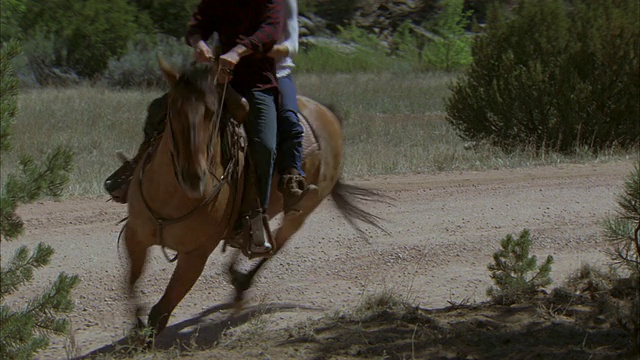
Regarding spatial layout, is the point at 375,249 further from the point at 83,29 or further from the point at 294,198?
the point at 83,29

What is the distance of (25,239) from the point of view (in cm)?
839

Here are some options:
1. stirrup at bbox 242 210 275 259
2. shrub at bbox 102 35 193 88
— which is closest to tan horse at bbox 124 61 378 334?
stirrup at bbox 242 210 275 259

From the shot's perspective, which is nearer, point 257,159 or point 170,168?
point 170,168

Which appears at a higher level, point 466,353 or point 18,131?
point 466,353

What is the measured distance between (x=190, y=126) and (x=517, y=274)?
2.68 metres

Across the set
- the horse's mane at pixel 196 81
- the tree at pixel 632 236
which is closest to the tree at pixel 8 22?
the horse's mane at pixel 196 81

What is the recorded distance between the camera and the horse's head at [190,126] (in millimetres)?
5098

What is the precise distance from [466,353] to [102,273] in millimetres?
3871

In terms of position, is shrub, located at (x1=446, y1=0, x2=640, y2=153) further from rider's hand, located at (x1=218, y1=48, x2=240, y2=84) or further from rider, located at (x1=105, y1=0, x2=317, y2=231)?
rider's hand, located at (x1=218, y1=48, x2=240, y2=84)

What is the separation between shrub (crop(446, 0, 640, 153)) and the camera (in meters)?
13.9

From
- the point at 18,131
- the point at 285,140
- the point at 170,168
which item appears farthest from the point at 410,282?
the point at 18,131

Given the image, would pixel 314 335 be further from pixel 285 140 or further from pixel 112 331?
pixel 112 331

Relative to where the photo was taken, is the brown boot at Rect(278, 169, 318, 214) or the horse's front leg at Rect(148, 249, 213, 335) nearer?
the horse's front leg at Rect(148, 249, 213, 335)

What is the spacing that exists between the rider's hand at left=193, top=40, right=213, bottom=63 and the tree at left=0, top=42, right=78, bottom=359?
4.02ft
